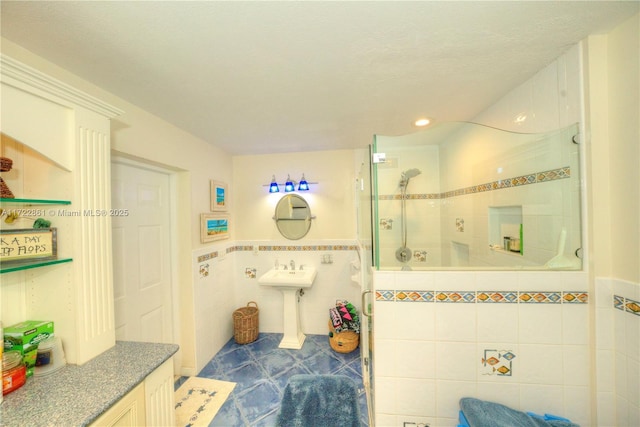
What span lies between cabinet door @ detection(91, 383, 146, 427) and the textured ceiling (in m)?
1.54

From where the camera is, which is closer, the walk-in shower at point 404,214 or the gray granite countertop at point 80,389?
the gray granite countertop at point 80,389

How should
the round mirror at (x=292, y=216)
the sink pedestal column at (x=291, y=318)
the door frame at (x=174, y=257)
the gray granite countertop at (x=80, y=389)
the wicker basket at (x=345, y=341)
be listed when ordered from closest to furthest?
the gray granite countertop at (x=80, y=389), the door frame at (x=174, y=257), the wicker basket at (x=345, y=341), the sink pedestal column at (x=291, y=318), the round mirror at (x=292, y=216)

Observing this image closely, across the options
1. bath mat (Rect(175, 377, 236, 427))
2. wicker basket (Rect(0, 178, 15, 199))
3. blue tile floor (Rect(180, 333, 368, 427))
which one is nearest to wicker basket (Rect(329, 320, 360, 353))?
blue tile floor (Rect(180, 333, 368, 427))

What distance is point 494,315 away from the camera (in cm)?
118

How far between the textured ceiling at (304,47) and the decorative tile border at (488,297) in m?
1.21

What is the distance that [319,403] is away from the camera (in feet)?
3.90

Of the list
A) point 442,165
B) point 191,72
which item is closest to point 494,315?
point 442,165

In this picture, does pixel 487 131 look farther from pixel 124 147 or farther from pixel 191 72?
pixel 124 147

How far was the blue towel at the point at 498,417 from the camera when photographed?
3.31 ft

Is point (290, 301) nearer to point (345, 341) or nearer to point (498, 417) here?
point (345, 341)

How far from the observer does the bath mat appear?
1.69m

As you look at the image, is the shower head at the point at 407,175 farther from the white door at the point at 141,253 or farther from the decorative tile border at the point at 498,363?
the white door at the point at 141,253

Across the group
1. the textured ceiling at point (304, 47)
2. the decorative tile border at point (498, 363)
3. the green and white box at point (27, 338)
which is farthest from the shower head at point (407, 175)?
the green and white box at point (27, 338)

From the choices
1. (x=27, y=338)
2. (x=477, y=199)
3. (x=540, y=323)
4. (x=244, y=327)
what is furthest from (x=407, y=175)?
(x=244, y=327)
